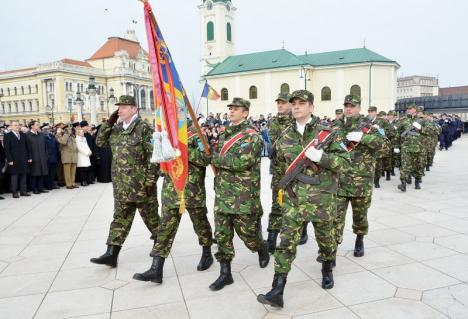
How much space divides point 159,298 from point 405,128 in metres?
8.87

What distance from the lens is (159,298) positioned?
4.01m

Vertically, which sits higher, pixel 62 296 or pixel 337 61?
pixel 337 61

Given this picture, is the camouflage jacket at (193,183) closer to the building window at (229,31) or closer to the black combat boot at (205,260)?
the black combat boot at (205,260)

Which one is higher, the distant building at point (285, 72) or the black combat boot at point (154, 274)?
the distant building at point (285, 72)

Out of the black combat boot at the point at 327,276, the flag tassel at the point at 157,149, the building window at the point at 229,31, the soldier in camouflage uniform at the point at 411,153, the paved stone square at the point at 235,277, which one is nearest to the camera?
the paved stone square at the point at 235,277

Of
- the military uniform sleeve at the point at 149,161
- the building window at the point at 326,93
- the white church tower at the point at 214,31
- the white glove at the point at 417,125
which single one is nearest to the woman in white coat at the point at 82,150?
the military uniform sleeve at the point at 149,161

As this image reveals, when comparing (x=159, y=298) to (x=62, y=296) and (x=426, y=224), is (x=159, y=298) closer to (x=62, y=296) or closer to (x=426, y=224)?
(x=62, y=296)

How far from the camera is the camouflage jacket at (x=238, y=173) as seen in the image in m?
4.18

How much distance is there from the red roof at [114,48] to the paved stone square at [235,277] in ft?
290

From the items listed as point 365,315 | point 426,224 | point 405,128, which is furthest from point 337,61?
point 365,315

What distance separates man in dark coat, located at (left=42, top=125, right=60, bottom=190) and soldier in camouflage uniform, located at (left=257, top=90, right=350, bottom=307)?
9.82m

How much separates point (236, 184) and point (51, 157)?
369 inches

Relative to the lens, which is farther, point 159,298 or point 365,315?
point 159,298

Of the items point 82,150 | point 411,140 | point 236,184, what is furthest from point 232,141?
point 82,150
